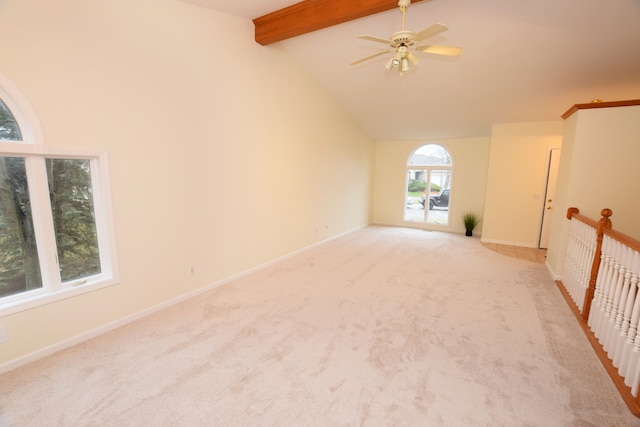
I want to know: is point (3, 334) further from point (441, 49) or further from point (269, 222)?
point (441, 49)

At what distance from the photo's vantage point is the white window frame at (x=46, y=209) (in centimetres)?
206

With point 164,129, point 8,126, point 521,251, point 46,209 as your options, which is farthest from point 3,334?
point 521,251

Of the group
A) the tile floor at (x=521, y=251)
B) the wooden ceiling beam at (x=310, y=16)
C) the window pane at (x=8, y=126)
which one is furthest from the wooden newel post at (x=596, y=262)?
the window pane at (x=8, y=126)

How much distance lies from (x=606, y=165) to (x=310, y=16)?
13.1 ft

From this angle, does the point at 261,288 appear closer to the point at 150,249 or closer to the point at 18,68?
the point at 150,249

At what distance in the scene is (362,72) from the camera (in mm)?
4641

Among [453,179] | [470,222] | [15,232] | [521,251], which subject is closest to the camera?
[15,232]

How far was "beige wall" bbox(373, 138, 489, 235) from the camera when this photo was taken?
6.74 m

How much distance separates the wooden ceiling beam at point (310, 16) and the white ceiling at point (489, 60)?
14cm

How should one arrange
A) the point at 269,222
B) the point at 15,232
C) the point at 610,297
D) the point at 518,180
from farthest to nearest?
the point at 518,180
the point at 269,222
the point at 610,297
the point at 15,232

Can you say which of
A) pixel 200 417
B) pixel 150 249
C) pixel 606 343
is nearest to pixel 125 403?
pixel 200 417

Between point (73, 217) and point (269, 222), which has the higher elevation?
point (73, 217)

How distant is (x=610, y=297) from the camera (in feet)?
7.58

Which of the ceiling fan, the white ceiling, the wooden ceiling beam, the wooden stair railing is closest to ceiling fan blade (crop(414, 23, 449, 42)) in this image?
the ceiling fan
